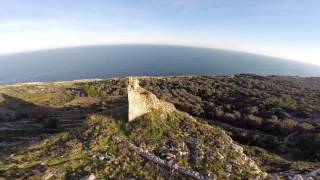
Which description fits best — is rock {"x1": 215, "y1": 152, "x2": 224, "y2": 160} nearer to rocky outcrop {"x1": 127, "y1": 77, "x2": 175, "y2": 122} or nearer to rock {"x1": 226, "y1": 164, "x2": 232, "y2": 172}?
rock {"x1": 226, "y1": 164, "x2": 232, "y2": 172}

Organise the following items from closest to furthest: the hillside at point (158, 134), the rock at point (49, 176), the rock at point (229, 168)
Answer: the rock at point (49, 176) → the hillside at point (158, 134) → the rock at point (229, 168)

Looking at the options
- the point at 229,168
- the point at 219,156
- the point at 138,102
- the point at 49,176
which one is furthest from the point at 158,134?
the point at 49,176

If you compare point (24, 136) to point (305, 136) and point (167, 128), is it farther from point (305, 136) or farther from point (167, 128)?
point (305, 136)

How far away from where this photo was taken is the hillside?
1139 inches

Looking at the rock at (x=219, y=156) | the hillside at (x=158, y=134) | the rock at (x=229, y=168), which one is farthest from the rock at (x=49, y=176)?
the rock at (x=229, y=168)

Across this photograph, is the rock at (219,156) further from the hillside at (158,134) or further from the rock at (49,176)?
the rock at (49,176)

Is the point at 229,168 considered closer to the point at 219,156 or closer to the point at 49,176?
the point at 219,156

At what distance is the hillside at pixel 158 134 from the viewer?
94.9 ft

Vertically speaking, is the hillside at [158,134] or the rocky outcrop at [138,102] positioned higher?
the rocky outcrop at [138,102]

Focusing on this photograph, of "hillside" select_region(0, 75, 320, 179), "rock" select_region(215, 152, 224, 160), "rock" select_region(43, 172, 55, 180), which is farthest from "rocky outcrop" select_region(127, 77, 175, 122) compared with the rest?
"rock" select_region(43, 172, 55, 180)

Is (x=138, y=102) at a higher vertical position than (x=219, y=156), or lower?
higher

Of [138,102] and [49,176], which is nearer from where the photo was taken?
[49,176]

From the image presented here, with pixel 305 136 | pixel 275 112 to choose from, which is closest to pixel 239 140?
pixel 305 136

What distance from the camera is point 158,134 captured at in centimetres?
3369
